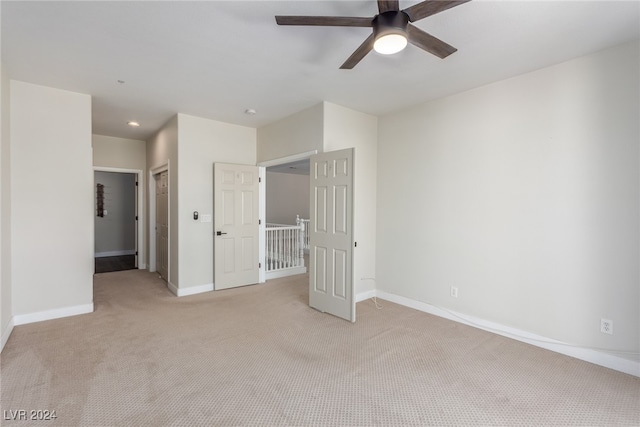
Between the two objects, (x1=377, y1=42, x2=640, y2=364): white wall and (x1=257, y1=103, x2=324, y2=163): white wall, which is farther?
(x1=257, y1=103, x2=324, y2=163): white wall

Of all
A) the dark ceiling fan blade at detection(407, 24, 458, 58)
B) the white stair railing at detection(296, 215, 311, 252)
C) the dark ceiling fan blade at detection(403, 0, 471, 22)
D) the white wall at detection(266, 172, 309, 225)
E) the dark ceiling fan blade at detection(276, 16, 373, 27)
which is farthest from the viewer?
the white wall at detection(266, 172, 309, 225)

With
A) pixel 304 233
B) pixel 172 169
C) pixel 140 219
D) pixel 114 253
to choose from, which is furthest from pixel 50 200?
pixel 114 253

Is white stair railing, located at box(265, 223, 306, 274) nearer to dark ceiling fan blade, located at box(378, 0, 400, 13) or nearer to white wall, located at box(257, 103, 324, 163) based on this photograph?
white wall, located at box(257, 103, 324, 163)

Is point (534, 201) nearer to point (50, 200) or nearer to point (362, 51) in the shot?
point (362, 51)

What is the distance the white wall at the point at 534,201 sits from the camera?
2.47 m

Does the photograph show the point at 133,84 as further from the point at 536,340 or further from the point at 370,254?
the point at 536,340

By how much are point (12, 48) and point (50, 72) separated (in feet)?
1.57

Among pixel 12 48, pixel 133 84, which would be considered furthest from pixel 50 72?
pixel 133 84

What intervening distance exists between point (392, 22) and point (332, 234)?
2.33 metres

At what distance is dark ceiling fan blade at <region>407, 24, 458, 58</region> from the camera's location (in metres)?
1.88

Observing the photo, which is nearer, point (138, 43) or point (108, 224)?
point (138, 43)

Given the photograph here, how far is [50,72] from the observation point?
9.84ft

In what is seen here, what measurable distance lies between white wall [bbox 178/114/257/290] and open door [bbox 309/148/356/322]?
5.87 feet

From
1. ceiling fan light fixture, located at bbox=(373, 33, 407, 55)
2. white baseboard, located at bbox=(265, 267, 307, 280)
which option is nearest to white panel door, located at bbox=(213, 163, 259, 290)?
white baseboard, located at bbox=(265, 267, 307, 280)
